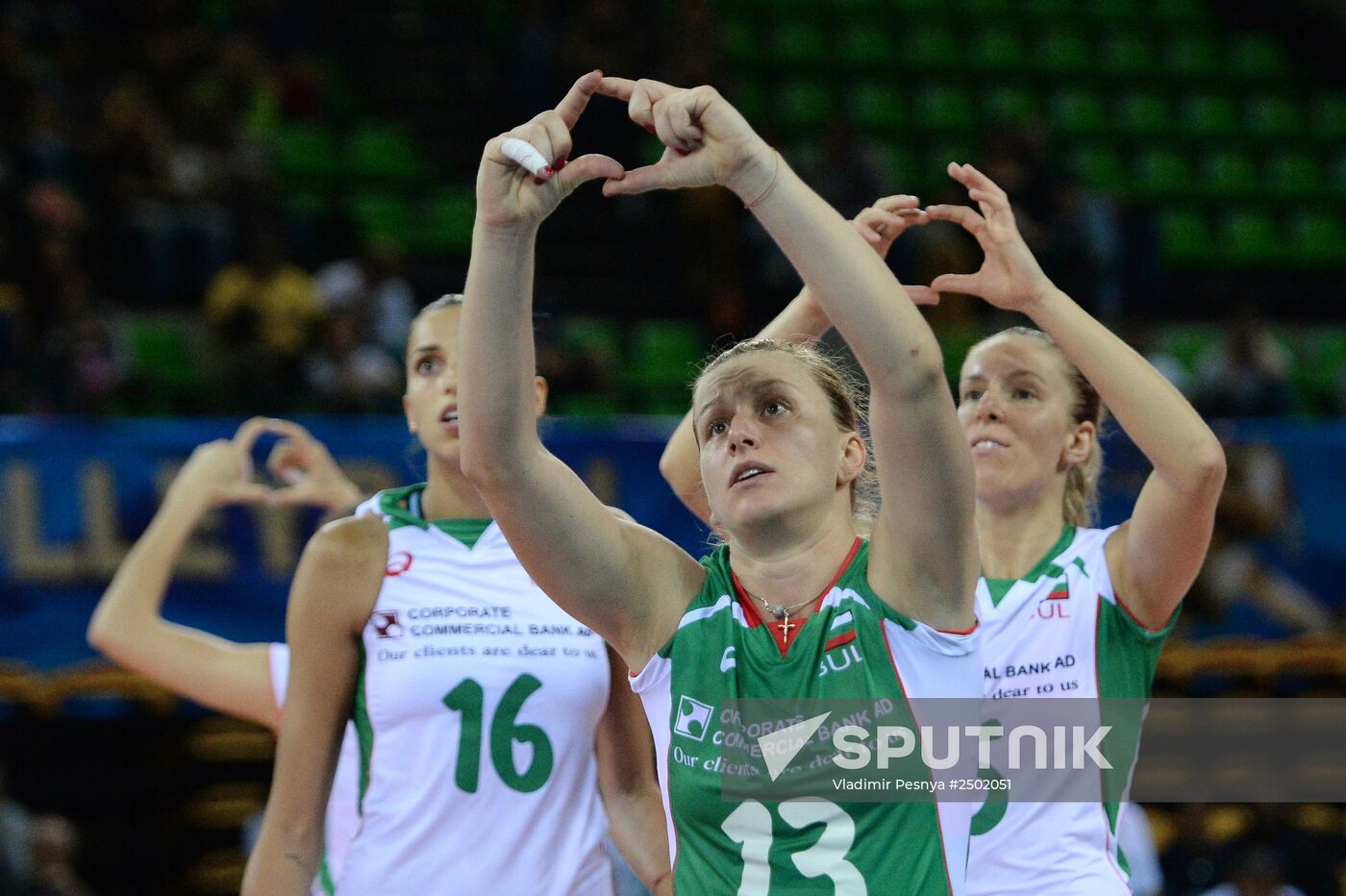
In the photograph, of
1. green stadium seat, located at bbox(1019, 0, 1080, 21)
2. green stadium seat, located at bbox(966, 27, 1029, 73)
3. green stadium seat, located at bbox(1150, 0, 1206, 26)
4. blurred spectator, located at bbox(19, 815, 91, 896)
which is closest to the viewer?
blurred spectator, located at bbox(19, 815, 91, 896)

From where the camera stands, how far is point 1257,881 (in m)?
6.80

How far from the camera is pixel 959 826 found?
7.64ft

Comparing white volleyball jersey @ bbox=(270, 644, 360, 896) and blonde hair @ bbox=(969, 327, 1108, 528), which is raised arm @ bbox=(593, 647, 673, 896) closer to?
white volleyball jersey @ bbox=(270, 644, 360, 896)

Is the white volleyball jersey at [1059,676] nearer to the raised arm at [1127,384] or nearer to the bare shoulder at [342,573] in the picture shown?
the raised arm at [1127,384]

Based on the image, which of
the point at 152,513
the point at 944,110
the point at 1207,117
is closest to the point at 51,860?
the point at 152,513

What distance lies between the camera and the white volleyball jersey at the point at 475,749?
3053 millimetres

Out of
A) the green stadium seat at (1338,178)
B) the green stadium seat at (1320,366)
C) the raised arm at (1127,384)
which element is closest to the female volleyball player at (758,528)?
the raised arm at (1127,384)

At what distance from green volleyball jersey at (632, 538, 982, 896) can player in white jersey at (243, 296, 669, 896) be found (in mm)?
756

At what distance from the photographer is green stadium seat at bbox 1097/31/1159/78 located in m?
13.5

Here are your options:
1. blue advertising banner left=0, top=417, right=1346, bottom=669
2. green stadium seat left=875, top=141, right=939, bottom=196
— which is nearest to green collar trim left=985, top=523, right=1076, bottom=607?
blue advertising banner left=0, top=417, right=1346, bottom=669

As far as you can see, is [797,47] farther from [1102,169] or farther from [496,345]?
[496,345]

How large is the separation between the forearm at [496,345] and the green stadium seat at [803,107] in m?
10.1

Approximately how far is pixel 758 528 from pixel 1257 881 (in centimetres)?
539

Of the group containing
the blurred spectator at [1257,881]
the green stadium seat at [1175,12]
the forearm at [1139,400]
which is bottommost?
the blurred spectator at [1257,881]
